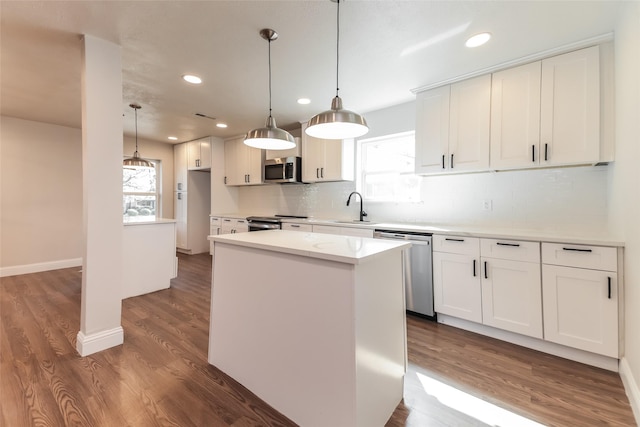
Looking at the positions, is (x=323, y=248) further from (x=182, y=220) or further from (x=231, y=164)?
(x=182, y=220)

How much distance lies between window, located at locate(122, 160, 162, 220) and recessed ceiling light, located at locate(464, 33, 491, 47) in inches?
235

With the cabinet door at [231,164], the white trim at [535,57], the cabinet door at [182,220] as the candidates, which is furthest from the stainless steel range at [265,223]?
the white trim at [535,57]

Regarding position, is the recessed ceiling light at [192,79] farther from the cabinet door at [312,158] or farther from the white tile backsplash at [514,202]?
the white tile backsplash at [514,202]

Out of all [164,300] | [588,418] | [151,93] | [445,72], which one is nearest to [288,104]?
[151,93]

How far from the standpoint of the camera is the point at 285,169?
4.48 m

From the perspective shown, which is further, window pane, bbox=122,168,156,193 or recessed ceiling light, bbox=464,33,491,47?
window pane, bbox=122,168,156,193

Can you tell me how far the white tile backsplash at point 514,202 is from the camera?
2.39 meters

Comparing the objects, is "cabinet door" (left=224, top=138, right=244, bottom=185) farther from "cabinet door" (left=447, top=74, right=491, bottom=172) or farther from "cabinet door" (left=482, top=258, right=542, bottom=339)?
"cabinet door" (left=482, top=258, right=542, bottom=339)

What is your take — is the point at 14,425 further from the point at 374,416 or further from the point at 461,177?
the point at 461,177

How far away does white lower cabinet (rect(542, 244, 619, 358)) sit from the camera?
6.25 ft

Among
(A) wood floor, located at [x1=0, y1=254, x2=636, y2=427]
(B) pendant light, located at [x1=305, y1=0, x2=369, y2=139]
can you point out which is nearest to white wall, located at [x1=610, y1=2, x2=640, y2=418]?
(A) wood floor, located at [x1=0, y1=254, x2=636, y2=427]

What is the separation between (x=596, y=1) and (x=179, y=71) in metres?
3.32

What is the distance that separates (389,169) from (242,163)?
2.93 metres

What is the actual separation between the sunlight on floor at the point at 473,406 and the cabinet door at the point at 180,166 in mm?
5873
